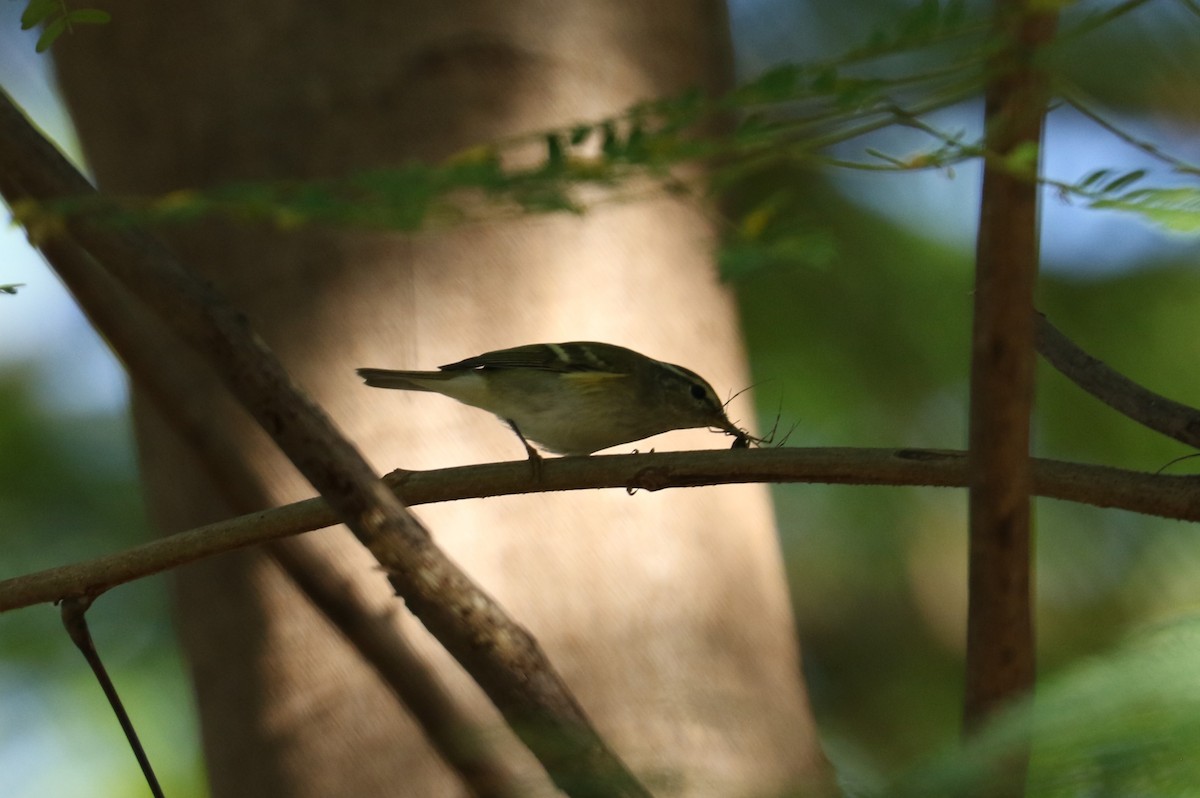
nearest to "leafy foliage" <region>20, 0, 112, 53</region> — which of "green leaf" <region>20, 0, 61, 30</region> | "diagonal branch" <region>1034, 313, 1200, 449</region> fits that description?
"green leaf" <region>20, 0, 61, 30</region>

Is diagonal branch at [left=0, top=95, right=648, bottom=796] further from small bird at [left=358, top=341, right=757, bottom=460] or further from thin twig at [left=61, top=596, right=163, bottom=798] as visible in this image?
small bird at [left=358, top=341, right=757, bottom=460]

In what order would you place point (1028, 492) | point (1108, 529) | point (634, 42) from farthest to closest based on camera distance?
point (1108, 529), point (634, 42), point (1028, 492)

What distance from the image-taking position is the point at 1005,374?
46.2 inches

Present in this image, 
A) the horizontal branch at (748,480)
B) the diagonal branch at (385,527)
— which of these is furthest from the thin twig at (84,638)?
the diagonal branch at (385,527)

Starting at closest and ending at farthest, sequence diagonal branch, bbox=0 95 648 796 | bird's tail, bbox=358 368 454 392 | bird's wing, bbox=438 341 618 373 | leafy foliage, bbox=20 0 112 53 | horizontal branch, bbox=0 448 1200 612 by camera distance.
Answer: diagonal branch, bbox=0 95 648 796
leafy foliage, bbox=20 0 112 53
horizontal branch, bbox=0 448 1200 612
bird's tail, bbox=358 368 454 392
bird's wing, bbox=438 341 618 373

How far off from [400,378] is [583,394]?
71cm

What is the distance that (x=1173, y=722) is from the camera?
67cm

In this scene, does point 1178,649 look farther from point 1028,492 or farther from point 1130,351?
point 1130,351

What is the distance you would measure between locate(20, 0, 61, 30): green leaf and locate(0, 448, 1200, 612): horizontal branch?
773 mm

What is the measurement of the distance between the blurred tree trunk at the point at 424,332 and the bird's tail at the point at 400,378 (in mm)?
58

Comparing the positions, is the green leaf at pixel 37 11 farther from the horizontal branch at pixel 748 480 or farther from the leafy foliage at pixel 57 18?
the horizontal branch at pixel 748 480

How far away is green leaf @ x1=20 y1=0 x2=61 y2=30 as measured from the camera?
5.39 feet

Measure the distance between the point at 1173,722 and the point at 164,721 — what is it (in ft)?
20.5

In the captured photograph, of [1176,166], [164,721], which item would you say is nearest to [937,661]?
[164,721]
